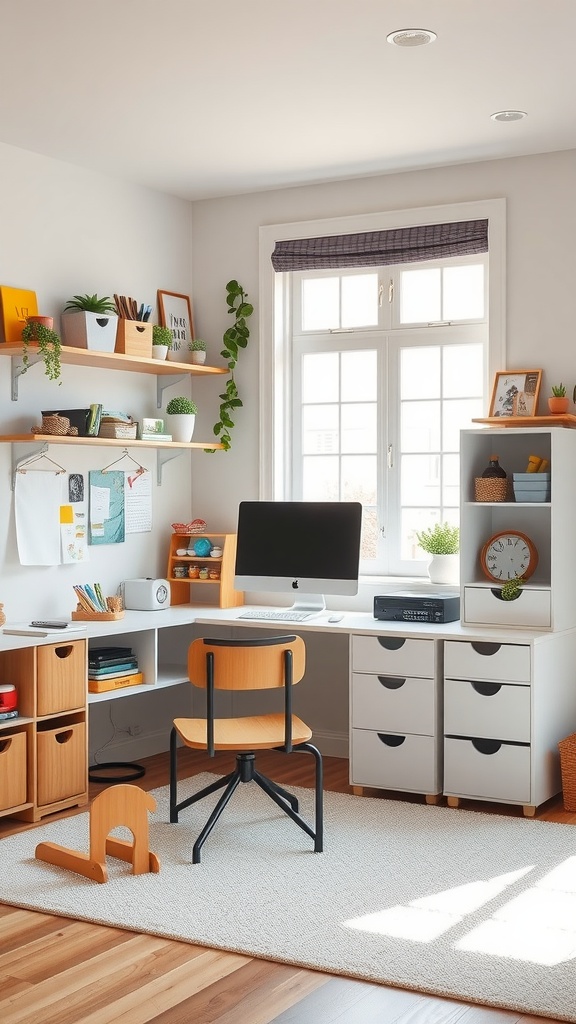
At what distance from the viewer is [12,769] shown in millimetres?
4039

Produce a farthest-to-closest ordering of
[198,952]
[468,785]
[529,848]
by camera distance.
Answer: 1. [468,785]
2. [529,848]
3. [198,952]

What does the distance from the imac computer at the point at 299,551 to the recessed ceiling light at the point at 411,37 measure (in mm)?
1877

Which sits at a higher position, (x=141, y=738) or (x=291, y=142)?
(x=291, y=142)

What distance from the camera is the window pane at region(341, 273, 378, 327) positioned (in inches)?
205

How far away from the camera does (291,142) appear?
4555 millimetres

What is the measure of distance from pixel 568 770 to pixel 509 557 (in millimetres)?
882

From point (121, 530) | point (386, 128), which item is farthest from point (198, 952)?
point (386, 128)

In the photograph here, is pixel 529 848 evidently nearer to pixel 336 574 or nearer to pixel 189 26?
pixel 336 574

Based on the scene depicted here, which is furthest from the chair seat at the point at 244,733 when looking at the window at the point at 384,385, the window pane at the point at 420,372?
the window pane at the point at 420,372

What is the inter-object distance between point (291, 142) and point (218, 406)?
1.43m

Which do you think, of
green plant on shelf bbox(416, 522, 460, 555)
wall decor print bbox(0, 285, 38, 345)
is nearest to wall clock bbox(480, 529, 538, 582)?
green plant on shelf bbox(416, 522, 460, 555)

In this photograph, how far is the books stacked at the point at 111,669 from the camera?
14.7ft

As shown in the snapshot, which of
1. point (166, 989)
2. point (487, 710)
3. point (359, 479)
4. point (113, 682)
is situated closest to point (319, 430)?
point (359, 479)

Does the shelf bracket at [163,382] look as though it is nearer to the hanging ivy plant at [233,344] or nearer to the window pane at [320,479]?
the hanging ivy plant at [233,344]
